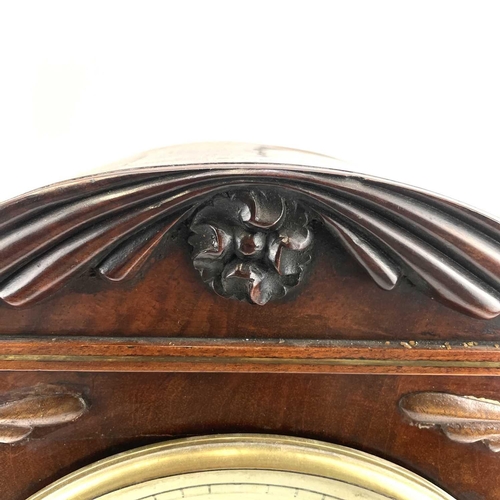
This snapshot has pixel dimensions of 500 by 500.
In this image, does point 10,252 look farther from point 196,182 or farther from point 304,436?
point 304,436

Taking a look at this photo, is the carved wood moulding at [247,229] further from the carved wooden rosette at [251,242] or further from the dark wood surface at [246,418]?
the dark wood surface at [246,418]

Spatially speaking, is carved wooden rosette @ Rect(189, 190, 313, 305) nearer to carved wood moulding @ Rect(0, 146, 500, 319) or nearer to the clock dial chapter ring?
carved wood moulding @ Rect(0, 146, 500, 319)

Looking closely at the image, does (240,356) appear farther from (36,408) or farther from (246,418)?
(36,408)

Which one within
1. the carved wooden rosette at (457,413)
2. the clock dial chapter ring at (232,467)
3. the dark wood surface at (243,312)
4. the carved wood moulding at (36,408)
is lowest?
the clock dial chapter ring at (232,467)

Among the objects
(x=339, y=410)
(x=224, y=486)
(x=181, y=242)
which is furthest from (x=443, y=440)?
(x=181, y=242)

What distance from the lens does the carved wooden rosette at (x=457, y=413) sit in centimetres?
54

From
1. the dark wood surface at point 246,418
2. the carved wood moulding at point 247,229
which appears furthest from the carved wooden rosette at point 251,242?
the dark wood surface at point 246,418

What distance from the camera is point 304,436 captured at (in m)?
0.56

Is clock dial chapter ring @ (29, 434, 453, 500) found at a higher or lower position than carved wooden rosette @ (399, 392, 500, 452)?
lower

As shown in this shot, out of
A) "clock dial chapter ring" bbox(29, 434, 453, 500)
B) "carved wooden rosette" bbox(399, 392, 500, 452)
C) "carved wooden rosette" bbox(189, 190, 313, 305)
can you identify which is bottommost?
"clock dial chapter ring" bbox(29, 434, 453, 500)

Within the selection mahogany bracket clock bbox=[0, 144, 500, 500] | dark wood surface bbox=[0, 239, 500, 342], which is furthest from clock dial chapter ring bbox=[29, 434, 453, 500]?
dark wood surface bbox=[0, 239, 500, 342]

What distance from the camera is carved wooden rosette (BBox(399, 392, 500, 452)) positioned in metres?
0.54

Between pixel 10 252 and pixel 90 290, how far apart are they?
8cm

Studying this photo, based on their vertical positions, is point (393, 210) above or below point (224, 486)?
above
